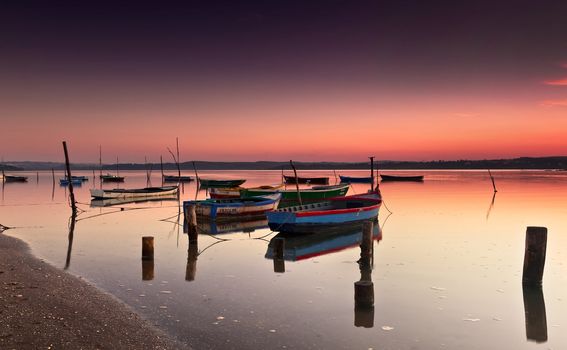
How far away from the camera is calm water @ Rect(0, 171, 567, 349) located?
10.9m

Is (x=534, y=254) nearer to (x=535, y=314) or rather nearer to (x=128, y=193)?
(x=535, y=314)

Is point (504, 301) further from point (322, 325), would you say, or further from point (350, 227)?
point (350, 227)

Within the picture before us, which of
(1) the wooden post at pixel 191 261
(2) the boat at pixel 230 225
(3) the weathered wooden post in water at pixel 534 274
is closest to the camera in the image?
(3) the weathered wooden post in water at pixel 534 274

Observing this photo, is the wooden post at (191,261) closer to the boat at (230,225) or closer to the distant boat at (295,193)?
the boat at (230,225)

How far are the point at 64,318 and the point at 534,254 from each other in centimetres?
1393

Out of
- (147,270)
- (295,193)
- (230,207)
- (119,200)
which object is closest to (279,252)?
(147,270)

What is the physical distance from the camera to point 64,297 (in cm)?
1189

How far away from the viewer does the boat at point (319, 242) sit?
21053 mm

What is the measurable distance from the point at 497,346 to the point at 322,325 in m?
4.09

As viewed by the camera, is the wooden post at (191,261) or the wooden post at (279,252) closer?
the wooden post at (191,261)

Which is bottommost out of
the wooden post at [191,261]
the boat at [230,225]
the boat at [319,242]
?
the boat at [230,225]

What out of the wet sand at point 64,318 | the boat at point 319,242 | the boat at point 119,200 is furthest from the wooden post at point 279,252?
the boat at point 119,200

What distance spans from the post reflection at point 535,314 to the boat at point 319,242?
29.3 ft

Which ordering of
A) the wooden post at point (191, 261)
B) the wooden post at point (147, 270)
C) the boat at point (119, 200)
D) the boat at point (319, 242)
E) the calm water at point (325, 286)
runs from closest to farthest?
the calm water at point (325, 286), the wooden post at point (147, 270), the wooden post at point (191, 261), the boat at point (319, 242), the boat at point (119, 200)
